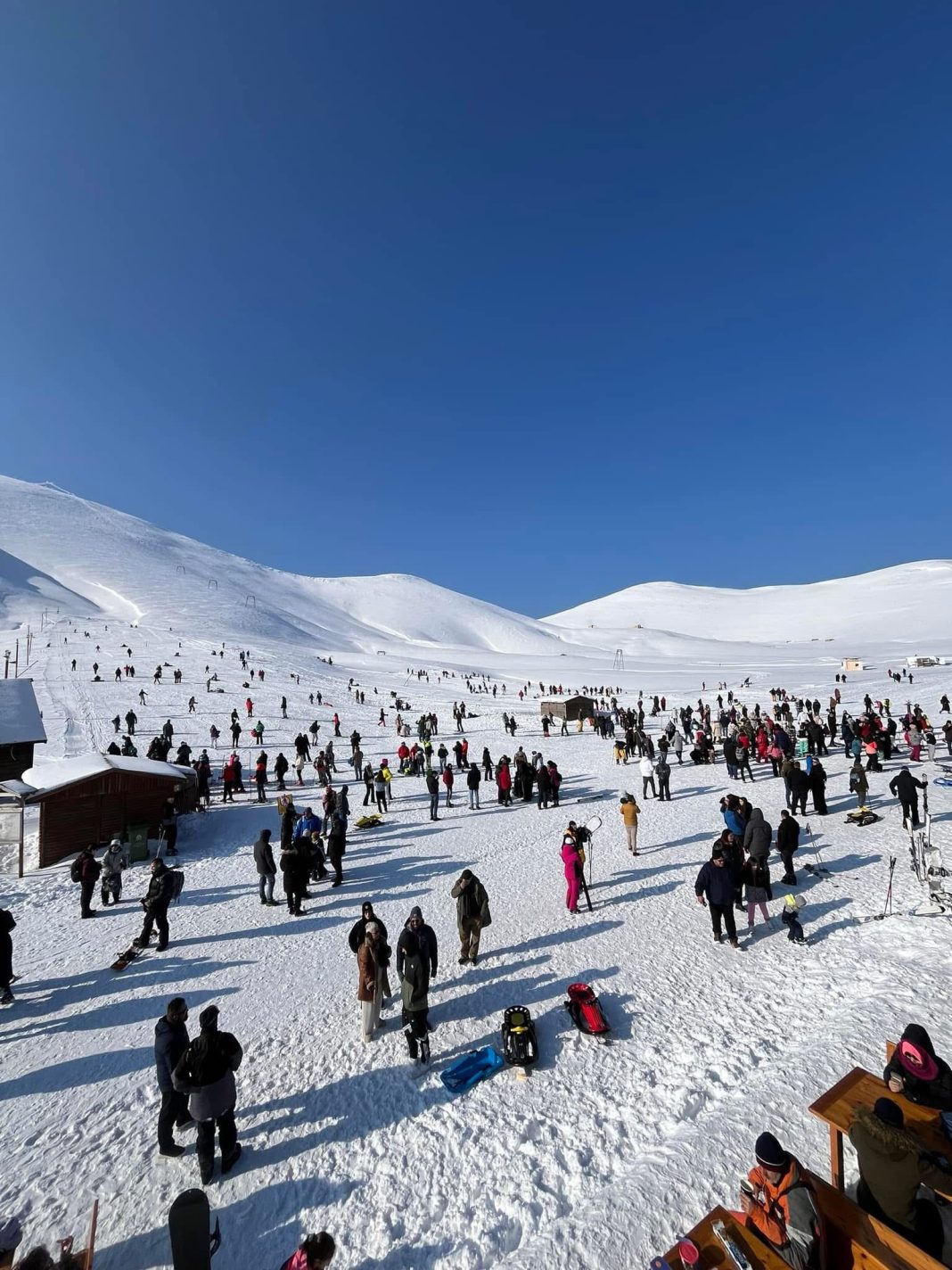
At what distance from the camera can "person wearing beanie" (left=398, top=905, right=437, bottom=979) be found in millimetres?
6535

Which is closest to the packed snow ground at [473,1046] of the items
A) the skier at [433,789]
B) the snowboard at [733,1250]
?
the snowboard at [733,1250]

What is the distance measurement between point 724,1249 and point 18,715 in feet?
85.9

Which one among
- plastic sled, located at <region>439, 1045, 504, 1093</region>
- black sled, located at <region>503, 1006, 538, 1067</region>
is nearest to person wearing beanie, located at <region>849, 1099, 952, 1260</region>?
black sled, located at <region>503, 1006, 538, 1067</region>

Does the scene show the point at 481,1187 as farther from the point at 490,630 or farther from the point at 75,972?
the point at 490,630

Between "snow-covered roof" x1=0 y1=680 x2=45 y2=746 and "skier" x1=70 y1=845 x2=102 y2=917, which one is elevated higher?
"snow-covered roof" x1=0 y1=680 x2=45 y2=746

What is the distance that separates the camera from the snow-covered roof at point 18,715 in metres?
20.7

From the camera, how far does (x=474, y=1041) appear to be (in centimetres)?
654

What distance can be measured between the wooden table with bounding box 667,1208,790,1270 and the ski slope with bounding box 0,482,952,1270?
539mm

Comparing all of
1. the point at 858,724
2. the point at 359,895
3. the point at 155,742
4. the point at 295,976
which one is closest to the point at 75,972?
the point at 295,976

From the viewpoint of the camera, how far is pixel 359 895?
11.4 m

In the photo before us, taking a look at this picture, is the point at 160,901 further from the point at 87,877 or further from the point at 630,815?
the point at 630,815

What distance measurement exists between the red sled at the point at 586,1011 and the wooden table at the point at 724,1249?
2.62m

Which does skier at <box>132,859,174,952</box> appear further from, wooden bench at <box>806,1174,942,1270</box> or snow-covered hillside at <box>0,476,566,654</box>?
snow-covered hillside at <box>0,476,566,654</box>

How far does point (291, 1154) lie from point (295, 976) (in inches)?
135
